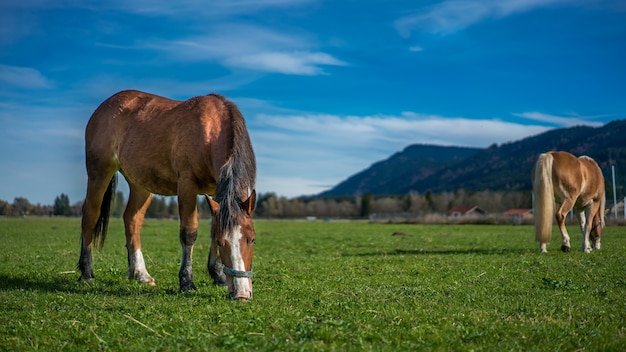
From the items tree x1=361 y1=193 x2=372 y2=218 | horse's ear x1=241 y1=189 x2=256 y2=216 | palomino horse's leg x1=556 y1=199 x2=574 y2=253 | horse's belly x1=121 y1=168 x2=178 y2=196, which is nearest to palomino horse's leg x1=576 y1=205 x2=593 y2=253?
palomino horse's leg x1=556 y1=199 x2=574 y2=253

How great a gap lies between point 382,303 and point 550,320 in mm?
2129

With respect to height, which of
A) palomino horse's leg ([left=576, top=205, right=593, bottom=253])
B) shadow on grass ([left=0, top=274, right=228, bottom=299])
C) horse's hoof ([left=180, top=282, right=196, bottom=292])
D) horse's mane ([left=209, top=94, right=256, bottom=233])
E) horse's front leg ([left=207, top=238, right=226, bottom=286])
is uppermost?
horse's mane ([left=209, top=94, right=256, bottom=233])

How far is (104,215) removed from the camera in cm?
1135

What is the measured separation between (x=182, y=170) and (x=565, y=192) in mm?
11516

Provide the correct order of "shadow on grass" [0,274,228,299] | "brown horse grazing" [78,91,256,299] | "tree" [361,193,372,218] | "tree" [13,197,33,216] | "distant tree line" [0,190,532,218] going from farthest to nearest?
"tree" [361,193,372,218] < "distant tree line" [0,190,532,218] < "tree" [13,197,33,216] < "shadow on grass" [0,274,228,299] < "brown horse grazing" [78,91,256,299]

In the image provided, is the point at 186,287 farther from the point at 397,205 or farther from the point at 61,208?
the point at 397,205

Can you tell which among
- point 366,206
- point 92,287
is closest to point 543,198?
point 92,287

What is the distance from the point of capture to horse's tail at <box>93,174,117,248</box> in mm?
11172

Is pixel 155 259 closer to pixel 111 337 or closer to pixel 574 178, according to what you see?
pixel 111 337

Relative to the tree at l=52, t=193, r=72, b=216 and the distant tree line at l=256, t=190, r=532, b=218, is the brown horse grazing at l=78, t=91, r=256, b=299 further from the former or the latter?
the distant tree line at l=256, t=190, r=532, b=218

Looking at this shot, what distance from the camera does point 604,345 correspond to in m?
5.10

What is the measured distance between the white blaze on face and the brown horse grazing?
0.01 metres

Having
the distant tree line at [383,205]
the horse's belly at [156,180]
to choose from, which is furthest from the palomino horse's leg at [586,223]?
the distant tree line at [383,205]

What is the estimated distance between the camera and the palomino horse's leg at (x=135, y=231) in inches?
417
